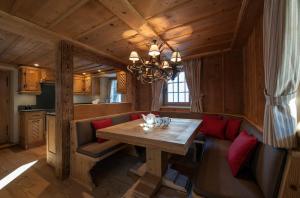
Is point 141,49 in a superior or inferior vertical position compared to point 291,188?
superior

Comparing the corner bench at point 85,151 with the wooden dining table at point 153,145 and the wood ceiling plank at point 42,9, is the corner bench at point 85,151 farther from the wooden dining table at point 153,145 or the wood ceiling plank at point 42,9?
the wood ceiling plank at point 42,9

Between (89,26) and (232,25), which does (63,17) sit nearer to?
(89,26)

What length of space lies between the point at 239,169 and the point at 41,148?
14.3 ft

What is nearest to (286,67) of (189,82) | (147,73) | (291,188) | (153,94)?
(291,188)

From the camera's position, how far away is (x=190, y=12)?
1646 millimetres

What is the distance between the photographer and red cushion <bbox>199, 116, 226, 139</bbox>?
103 inches

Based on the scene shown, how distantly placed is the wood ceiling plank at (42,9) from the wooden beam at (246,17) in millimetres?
1808

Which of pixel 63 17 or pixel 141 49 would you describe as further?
pixel 141 49

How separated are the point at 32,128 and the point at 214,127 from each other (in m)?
4.47

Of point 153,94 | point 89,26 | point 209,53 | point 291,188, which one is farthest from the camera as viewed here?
point 153,94

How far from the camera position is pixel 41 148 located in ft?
11.7

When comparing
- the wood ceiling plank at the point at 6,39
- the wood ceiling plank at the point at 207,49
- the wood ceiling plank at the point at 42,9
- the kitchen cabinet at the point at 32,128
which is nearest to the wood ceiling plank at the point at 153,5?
the wood ceiling plank at the point at 42,9

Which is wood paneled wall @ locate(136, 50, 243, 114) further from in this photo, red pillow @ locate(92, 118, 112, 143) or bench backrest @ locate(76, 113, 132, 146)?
bench backrest @ locate(76, 113, 132, 146)

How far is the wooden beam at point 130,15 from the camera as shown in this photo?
1.47 m
